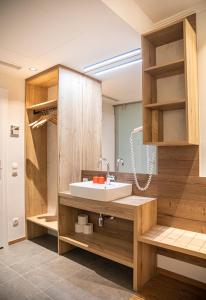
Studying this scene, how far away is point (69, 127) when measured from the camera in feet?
8.82

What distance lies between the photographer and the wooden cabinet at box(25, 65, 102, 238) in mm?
2631

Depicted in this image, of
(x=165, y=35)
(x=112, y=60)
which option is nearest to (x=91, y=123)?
(x=112, y=60)

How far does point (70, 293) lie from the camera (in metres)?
1.82

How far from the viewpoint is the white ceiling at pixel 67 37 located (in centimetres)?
164

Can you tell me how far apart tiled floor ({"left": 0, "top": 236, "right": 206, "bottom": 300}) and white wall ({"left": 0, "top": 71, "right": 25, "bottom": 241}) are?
0.45 metres

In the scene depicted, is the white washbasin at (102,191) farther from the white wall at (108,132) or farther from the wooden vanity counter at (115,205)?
the white wall at (108,132)

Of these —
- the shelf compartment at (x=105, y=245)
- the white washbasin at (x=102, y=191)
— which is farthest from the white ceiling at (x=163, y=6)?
the shelf compartment at (x=105, y=245)

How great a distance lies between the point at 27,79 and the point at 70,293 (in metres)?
2.62

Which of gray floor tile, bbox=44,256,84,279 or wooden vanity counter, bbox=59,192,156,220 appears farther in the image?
gray floor tile, bbox=44,256,84,279

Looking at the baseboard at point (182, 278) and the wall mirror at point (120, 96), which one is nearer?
the baseboard at point (182, 278)

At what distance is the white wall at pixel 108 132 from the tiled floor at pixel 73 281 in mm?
1105

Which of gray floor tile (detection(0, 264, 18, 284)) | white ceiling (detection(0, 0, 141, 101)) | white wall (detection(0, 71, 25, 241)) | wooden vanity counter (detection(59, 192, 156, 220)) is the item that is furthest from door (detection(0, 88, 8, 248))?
wooden vanity counter (detection(59, 192, 156, 220))

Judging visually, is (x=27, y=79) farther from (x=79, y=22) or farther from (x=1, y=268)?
(x=1, y=268)

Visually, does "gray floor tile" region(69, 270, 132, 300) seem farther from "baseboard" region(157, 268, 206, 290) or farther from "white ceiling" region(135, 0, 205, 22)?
"white ceiling" region(135, 0, 205, 22)
